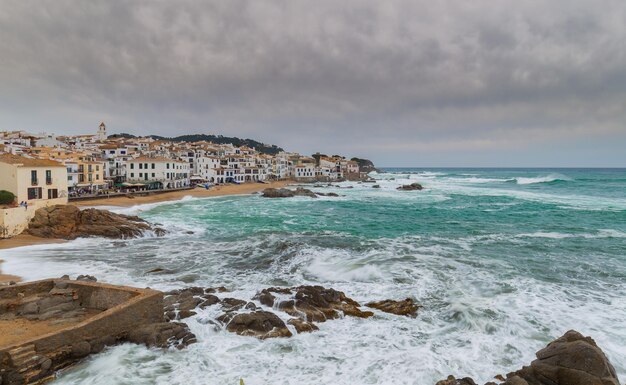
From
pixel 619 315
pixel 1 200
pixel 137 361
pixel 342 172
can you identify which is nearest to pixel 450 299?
pixel 619 315

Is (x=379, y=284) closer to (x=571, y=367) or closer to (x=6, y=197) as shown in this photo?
(x=571, y=367)

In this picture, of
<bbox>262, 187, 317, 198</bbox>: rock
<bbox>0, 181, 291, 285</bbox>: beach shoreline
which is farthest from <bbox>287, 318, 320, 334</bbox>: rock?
<bbox>262, 187, 317, 198</bbox>: rock

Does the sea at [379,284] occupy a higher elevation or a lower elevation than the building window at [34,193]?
A: lower

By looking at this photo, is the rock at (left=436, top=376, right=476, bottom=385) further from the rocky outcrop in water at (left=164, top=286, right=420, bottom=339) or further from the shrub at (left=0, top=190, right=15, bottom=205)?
the shrub at (left=0, top=190, right=15, bottom=205)

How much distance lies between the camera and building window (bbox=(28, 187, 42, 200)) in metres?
29.2

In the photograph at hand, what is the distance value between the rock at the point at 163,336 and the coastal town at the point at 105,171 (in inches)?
775

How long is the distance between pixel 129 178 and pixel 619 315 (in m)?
72.3

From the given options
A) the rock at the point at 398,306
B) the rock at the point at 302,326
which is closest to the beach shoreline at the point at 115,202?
the rock at the point at 302,326

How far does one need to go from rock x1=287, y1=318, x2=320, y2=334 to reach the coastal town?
75.1ft

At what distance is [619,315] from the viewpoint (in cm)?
1307

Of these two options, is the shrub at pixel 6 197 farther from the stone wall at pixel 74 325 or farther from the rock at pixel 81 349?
the rock at pixel 81 349

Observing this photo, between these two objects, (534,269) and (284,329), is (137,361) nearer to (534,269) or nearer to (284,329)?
(284,329)

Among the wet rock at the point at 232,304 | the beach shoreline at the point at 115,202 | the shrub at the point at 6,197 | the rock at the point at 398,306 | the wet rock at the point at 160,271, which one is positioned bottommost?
the wet rock at the point at 160,271

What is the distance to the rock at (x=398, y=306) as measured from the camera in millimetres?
13484
